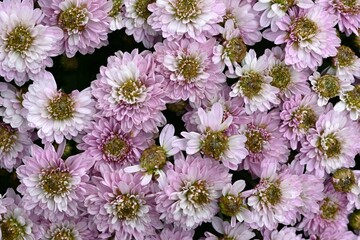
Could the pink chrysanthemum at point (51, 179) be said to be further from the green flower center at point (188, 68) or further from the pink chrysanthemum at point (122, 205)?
the green flower center at point (188, 68)

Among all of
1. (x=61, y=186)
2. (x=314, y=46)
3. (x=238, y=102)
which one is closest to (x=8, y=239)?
(x=61, y=186)

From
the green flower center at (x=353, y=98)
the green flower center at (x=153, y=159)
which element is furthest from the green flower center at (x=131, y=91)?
the green flower center at (x=353, y=98)

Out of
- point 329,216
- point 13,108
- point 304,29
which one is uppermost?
point 304,29

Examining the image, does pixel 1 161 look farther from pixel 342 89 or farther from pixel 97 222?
pixel 342 89

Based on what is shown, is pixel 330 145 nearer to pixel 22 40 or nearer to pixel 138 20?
pixel 138 20

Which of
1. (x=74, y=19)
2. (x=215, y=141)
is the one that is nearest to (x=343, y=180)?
(x=215, y=141)
